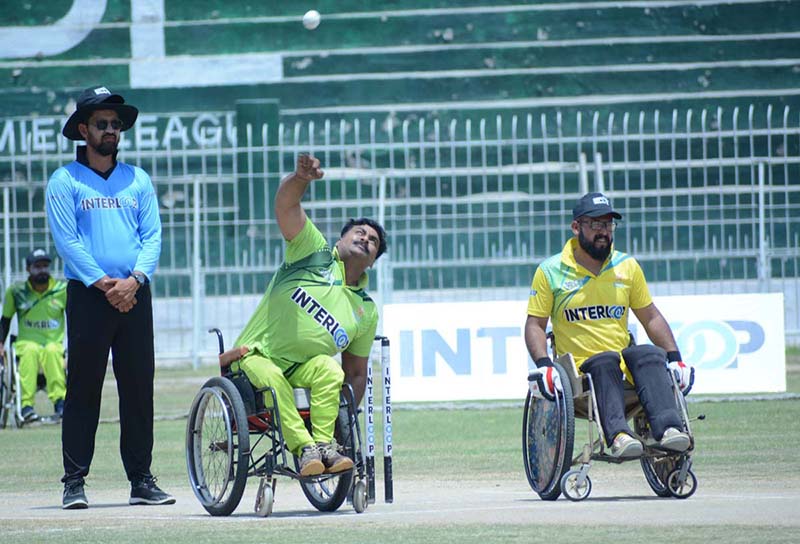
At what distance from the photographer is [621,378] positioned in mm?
7617

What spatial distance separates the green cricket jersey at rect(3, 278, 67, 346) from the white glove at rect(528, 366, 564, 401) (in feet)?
25.2

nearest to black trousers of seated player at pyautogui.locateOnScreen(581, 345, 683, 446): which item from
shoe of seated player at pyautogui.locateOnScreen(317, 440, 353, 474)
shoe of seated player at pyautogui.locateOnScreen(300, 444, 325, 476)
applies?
shoe of seated player at pyautogui.locateOnScreen(317, 440, 353, 474)

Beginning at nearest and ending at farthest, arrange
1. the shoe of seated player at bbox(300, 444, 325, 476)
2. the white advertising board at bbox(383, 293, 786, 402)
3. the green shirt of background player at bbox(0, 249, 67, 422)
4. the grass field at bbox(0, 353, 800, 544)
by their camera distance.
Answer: the grass field at bbox(0, 353, 800, 544) → the shoe of seated player at bbox(300, 444, 325, 476) → the white advertising board at bbox(383, 293, 786, 402) → the green shirt of background player at bbox(0, 249, 67, 422)

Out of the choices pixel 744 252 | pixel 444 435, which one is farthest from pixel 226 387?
pixel 744 252

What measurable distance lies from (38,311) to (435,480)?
6613mm

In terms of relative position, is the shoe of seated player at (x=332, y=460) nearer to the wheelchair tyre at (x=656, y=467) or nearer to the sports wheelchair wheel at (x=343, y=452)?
the sports wheelchair wheel at (x=343, y=452)

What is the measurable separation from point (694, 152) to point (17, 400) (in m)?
11.6

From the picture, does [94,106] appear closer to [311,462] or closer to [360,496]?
[311,462]

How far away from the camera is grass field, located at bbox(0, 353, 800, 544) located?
612cm

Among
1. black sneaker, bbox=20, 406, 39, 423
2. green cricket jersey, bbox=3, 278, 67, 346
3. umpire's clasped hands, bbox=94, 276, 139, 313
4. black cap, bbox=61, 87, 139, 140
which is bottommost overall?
black sneaker, bbox=20, 406, 39, 423

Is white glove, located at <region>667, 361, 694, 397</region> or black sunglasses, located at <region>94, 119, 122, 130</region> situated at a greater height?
black sunglasses, located at <region>94, 119, 122, 130</region>

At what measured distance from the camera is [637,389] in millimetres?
7676

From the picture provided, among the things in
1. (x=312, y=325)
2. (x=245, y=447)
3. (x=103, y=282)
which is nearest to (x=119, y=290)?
(x=103, y=282)

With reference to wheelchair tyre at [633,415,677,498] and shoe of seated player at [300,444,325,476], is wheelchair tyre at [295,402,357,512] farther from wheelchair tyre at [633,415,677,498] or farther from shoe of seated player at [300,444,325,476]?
wheelchair tyre at [633,415,677,498]
